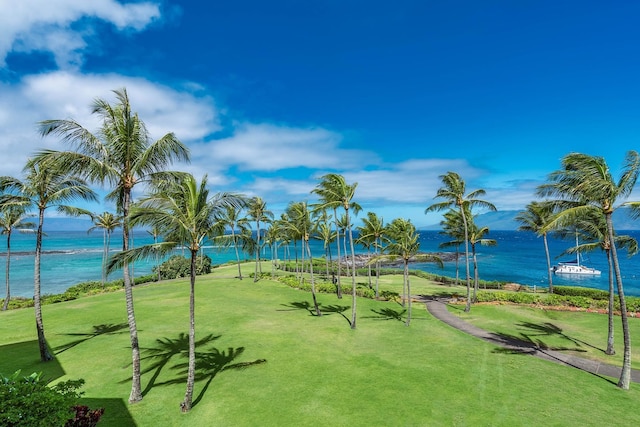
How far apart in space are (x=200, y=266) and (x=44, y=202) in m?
42.8

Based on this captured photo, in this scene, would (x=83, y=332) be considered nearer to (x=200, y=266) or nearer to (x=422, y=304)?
(x=422, y=304)

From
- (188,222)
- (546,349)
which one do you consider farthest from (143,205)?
(546,349)

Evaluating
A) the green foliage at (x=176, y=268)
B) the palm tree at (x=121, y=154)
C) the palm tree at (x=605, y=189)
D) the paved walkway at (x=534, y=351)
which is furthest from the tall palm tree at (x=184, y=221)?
the green foliage at (x=176, y=268)

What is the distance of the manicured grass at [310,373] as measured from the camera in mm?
13055

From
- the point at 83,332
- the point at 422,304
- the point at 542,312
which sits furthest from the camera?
the point at 422,304

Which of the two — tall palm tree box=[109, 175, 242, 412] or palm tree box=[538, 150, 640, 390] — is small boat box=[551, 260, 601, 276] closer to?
palm tree box=[538, 150, 640, 390]

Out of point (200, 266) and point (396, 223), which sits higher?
point (396, 223)

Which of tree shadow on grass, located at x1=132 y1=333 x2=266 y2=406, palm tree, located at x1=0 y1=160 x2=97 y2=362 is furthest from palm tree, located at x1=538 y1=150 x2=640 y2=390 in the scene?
palm tree, located at x1=0 y1=160 x2=97 y2=362

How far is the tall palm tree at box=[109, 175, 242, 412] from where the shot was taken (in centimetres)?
1266

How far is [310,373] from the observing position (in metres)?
17.0

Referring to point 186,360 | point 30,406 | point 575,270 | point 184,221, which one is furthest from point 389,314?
point 575,270

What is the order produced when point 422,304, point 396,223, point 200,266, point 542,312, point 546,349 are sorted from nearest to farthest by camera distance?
point 546,349, point 542,312, point 422,304, point 396,223, point 200,266

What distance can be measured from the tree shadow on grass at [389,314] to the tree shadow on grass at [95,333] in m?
21.1

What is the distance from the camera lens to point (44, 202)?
18328 mm
